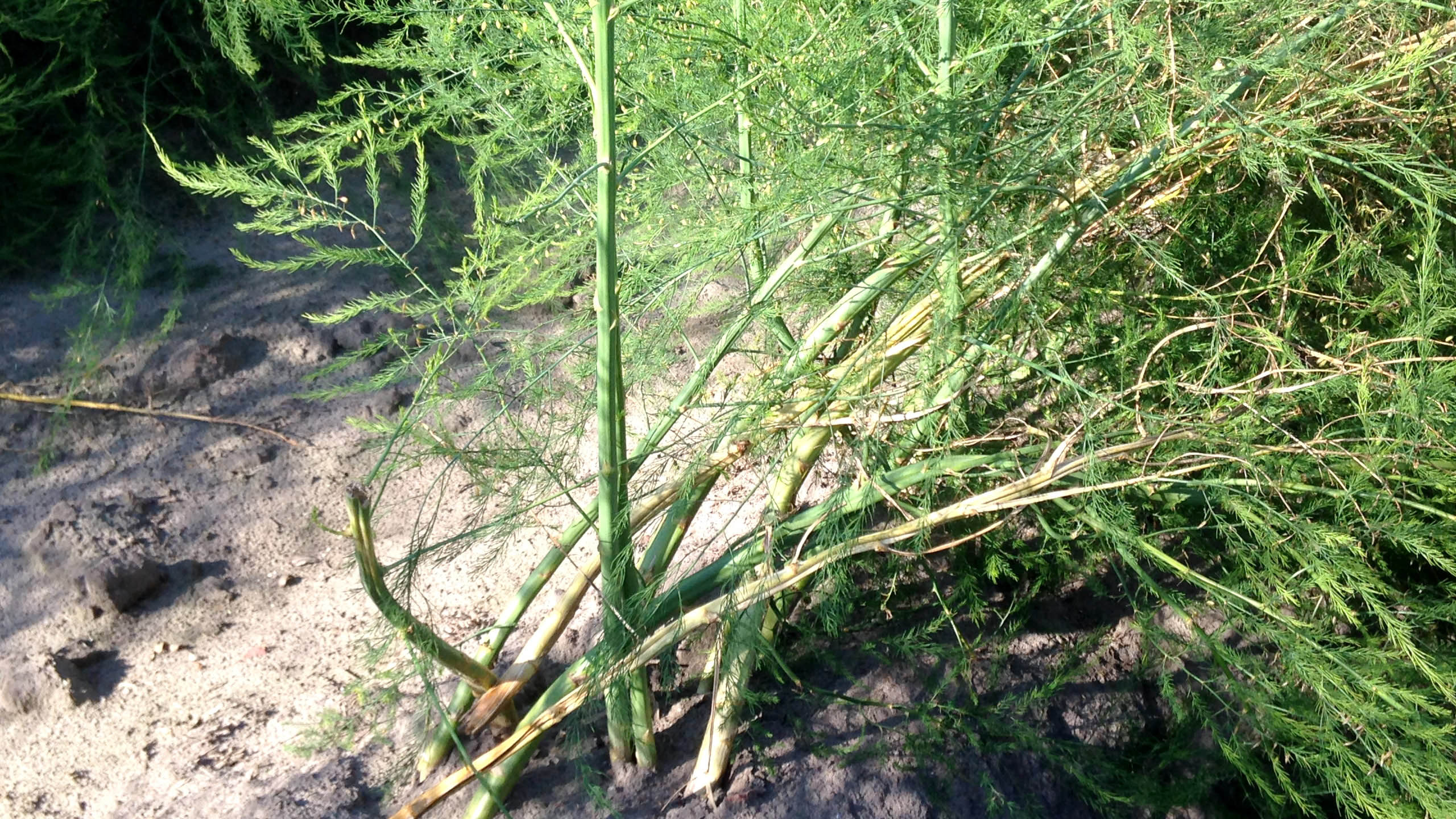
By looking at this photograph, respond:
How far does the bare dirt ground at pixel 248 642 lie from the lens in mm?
1926

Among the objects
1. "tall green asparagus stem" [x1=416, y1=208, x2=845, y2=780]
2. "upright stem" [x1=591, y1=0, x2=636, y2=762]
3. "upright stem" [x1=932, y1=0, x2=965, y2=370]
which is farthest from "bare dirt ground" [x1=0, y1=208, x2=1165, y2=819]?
"upright stem" [x1=932, y1=0, x2=965, y2=370]

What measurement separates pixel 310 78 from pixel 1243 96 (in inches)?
122

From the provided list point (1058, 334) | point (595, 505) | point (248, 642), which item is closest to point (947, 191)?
point (1058, 334)

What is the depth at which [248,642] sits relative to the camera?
2436 millimetres

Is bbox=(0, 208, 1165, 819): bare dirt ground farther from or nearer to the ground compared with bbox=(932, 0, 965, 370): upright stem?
nearer to the ground

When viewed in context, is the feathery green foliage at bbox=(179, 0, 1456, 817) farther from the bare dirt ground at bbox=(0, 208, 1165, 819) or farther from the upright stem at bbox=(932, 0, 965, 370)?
the bare dirt ground at bbox=(0, 208, 1165, 819)

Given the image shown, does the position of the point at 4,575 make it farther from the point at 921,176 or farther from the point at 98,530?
the point at 921,176

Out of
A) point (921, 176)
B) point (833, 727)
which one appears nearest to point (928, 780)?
point (833, 727)

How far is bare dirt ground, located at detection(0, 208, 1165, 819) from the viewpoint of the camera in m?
1.93

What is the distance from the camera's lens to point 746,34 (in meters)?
1.80

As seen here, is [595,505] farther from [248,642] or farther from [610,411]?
[248,642]

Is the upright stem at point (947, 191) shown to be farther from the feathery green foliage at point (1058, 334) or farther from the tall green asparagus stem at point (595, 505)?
the tall green asparagus stem at point (595, 505)

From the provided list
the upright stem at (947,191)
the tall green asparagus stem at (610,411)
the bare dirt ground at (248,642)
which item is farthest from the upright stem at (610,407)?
the upright stem at (947,191)

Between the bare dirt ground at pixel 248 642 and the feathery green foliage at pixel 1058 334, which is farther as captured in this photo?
the bare dirt ground at pixel 248 642
